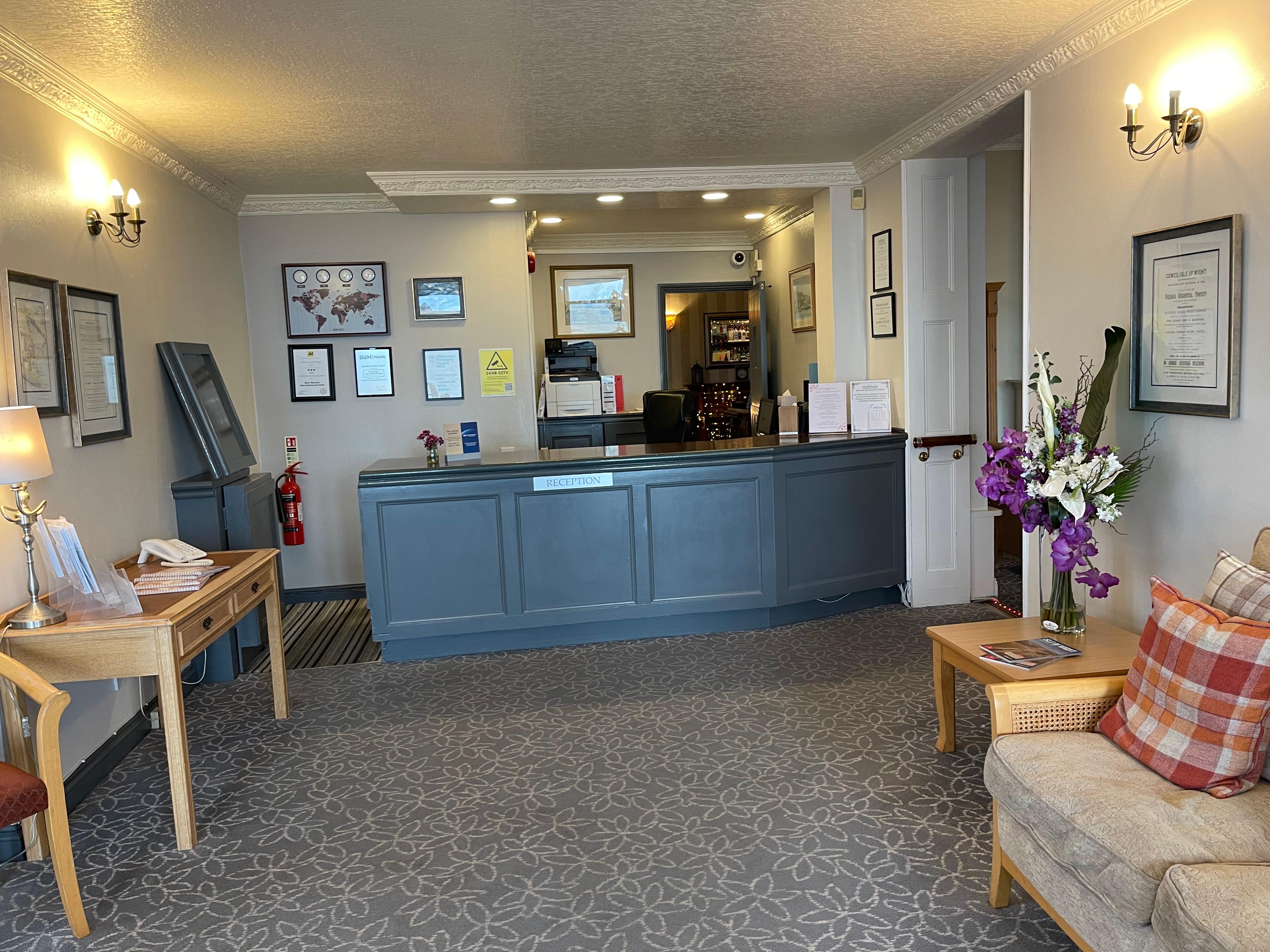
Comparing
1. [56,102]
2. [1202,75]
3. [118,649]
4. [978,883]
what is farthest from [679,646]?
[56,102]

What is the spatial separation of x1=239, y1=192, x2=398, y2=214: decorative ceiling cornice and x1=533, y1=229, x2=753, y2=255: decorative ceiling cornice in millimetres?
2901

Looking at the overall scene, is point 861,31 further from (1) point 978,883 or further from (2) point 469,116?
(1) point 978,883

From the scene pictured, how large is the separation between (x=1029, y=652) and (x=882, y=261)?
3162 millimetres

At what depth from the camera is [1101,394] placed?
3172 mm

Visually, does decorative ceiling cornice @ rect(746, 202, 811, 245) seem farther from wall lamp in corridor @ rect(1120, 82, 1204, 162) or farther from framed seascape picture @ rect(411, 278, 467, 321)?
wall lamp in corridor @ rect(1120, 82, 1204, 162)

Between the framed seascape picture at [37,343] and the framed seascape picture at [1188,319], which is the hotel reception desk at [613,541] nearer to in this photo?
the framed seascape picture at [37,343]

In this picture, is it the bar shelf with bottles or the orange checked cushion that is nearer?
the orange checked cushion

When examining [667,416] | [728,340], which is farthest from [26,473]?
[728,340]

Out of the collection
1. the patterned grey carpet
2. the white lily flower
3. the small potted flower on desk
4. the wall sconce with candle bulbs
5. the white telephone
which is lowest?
the patterned grey carpet

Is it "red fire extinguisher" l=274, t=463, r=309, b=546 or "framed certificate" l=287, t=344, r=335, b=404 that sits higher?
"framed certificate" l=287, t=344, r=335, b=404

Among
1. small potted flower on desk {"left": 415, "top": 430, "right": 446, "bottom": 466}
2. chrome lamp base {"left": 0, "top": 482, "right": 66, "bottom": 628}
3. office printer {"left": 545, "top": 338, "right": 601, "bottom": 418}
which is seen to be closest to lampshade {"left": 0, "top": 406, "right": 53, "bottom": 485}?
chrome lamp base {"left": 0, "top": 482, "right": 66, "bottom": 628}

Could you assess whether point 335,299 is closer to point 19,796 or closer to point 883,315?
point 883,315

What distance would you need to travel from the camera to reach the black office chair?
26.3 ft

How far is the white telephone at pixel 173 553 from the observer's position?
371 centimetres
